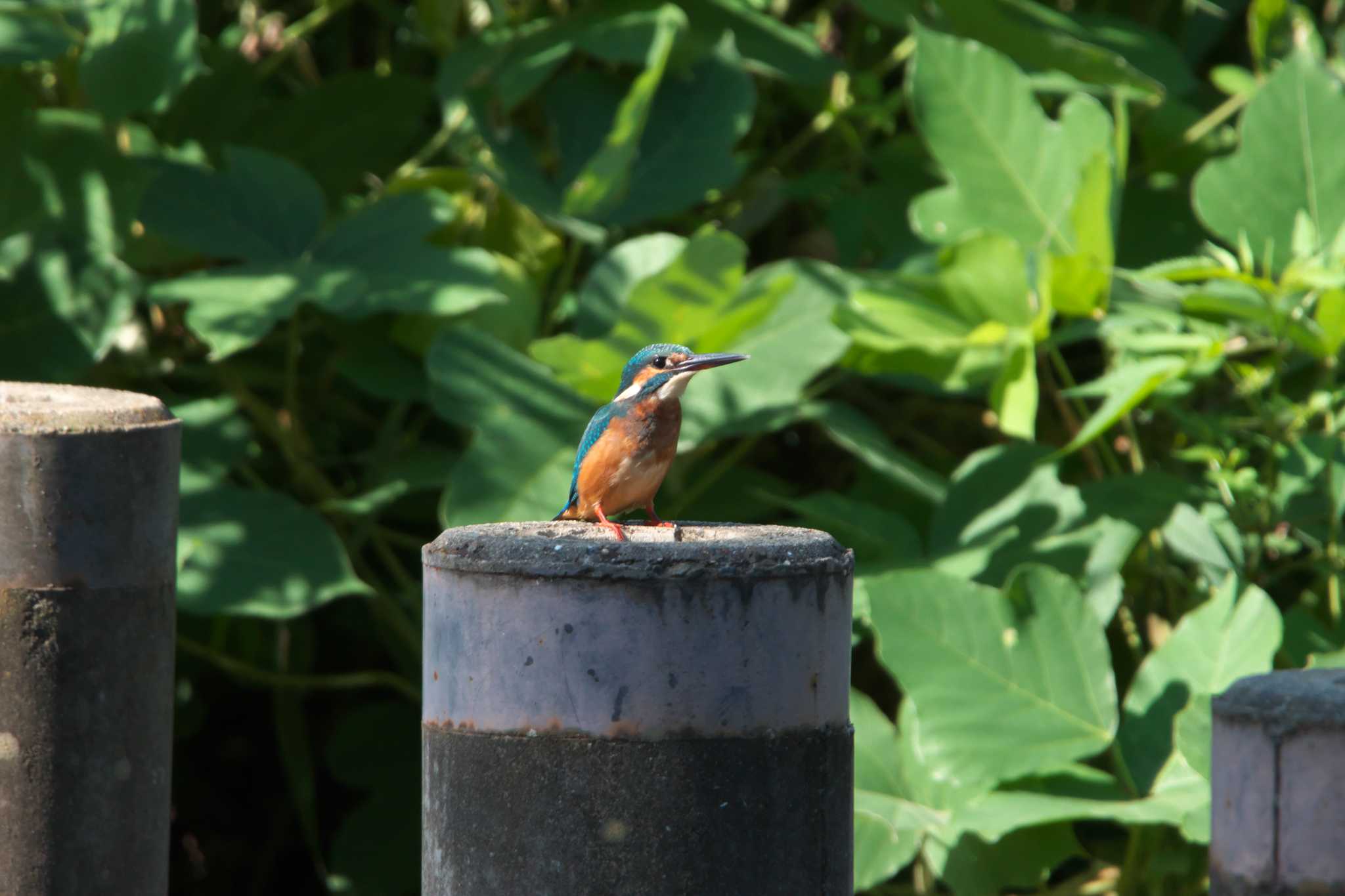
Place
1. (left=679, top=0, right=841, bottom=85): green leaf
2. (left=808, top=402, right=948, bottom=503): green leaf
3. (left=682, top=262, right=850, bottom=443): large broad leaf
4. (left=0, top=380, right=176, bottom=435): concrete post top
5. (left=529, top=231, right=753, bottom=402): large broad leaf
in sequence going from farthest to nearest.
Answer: (left=679, top=0, right=841, bottom=85): green leaf < (left=808, top=402, right=948, bottom=503): green leaf < (left=682, top=262, right=850, bottom=443): large broad leaf < (left=529, top=231, right=753, bottom=402): large broad leaf < (left=0, top=380, right=176, bottom=435): concrete post top

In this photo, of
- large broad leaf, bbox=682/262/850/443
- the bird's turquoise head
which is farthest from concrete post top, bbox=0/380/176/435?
large broad leaf, bbox=682/262/850/443

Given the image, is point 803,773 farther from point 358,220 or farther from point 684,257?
point 358,220

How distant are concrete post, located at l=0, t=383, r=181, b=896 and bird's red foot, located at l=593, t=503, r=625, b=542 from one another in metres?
0.51

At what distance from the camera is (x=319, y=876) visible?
4.59m

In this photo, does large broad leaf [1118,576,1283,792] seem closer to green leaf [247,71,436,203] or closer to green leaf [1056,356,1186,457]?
green leaf [1056,356,1186,457]

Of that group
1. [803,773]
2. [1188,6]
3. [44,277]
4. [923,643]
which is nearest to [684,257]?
[923,643]

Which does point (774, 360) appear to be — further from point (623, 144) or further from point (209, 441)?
point (209, 441)

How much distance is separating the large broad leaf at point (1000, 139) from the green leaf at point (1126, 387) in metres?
0.40

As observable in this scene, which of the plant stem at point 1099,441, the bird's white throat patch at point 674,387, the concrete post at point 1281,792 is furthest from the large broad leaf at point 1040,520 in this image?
the concrete post at point 1281,792

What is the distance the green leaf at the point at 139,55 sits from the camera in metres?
3.08

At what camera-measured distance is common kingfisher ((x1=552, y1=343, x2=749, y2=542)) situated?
2.11 meters

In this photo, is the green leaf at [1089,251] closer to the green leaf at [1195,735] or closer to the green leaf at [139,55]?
the green leaf at [1195,735]

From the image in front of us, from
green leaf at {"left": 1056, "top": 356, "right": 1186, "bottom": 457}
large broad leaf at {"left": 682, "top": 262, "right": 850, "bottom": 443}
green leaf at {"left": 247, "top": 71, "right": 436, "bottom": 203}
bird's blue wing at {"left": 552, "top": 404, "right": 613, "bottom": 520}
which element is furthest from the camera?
green leaf at {"left": 247, "top": 71, "right": 436, "bottom": 203}

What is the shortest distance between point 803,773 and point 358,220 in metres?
2.01
